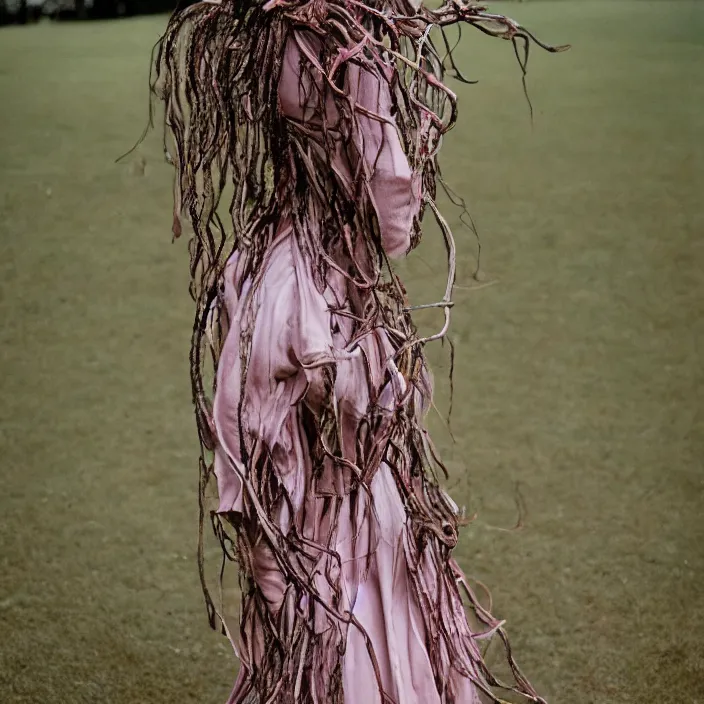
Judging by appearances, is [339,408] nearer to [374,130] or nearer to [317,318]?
[317,318]

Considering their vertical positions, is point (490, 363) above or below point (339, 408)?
below

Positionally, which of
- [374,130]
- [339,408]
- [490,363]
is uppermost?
[374,130]

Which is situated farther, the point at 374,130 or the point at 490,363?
the point at 490,363

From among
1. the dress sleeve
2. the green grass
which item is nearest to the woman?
the dress sleeve

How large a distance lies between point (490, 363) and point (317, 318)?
77 cm

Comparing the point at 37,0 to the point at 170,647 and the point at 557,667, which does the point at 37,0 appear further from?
the point at 557,667

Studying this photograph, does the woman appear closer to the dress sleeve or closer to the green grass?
the dress sleeve

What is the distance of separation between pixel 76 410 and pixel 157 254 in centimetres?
24

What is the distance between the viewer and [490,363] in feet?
4.29

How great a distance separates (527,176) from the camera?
4.36 feet

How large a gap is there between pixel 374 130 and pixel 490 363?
789mm

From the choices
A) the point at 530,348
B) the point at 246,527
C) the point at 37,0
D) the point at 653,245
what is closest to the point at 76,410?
the point at 37,0

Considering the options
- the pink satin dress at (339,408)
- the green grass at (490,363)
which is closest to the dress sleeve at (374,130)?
the pink satin dress at (339,408)

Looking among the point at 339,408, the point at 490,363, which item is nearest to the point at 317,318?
the point at 339,408
